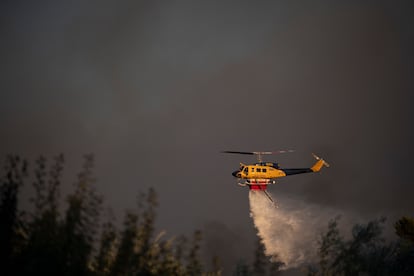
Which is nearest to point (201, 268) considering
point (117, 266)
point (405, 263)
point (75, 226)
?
point (117, 266)

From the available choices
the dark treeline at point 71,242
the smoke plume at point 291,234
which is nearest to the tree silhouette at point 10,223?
the dark treeline at point 71,242

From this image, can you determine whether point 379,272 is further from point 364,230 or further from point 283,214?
point 283,214

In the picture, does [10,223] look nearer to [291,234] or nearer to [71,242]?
[71,242]

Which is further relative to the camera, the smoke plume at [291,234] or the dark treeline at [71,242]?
the smoke plume at [291,234]

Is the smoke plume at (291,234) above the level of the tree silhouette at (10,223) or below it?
above

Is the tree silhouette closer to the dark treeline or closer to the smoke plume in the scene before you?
the dark treeline

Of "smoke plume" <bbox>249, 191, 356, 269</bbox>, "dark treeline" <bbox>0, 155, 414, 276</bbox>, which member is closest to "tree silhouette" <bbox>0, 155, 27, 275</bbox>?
"dark treeline" <bbox>0, 155, 414, 276</bbox>

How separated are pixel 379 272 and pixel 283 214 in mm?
65747

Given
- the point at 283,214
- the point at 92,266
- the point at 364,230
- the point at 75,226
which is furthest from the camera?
the point at 283,214

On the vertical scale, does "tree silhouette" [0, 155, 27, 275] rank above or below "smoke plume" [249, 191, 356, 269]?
below

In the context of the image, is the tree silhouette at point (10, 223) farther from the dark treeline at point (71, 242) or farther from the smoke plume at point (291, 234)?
the smoke plume at point (291, 234)

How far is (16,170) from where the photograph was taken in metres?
40.1

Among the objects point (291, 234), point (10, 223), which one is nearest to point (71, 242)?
point (10, 223)

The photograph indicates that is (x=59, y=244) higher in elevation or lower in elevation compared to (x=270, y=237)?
lower
